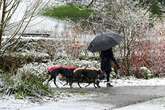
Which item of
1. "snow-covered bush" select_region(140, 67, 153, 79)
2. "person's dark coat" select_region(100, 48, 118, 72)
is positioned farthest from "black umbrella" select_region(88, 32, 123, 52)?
"snow-covered bush" select_region(140, 67, 153, 79)

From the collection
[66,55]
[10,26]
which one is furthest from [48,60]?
[10,26]

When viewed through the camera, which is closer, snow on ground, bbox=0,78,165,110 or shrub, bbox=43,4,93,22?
snow on ground, bbox=0,78,165,110

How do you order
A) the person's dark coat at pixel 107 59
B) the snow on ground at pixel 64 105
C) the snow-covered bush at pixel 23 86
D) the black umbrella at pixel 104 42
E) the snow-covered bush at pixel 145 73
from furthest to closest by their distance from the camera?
1. the snow-covered bush at pixel 145 73
2. the person's dark coat at pixel 107 59
3. the black umbrella at pixel 104 42
4. the snow-covered bush at pixel 23 86
5. the snow on ground at pixel 64 105

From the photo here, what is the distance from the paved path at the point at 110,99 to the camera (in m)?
12.6

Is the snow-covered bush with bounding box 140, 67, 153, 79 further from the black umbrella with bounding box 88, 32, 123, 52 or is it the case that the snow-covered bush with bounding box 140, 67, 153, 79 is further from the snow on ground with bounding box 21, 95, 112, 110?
the snow on ground with bounding box 21, 95, 112, 110

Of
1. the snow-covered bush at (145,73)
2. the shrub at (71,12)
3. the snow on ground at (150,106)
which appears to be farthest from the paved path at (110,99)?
the shrub at (71,12)

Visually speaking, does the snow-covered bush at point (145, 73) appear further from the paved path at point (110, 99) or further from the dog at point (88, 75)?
the paved path at point (110, 99)

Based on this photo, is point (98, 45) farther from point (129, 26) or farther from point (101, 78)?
point (129, 26)

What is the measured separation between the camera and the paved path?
41.2 feet

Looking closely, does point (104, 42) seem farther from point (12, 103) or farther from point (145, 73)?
point (12, 103)

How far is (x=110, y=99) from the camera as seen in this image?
14.3 m

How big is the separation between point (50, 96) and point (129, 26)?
482 inches

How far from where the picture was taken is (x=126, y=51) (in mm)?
25297

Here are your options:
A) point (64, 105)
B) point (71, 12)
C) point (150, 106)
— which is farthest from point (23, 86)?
point (71, 12)
